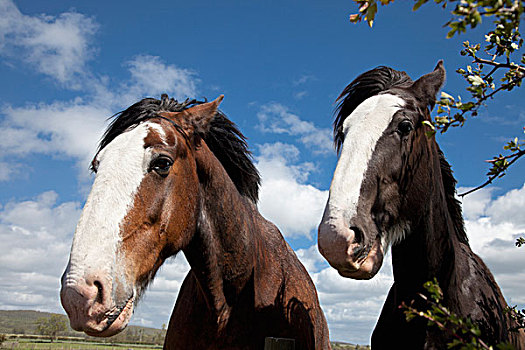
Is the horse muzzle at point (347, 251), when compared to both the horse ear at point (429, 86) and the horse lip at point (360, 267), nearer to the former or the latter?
the horse lip at point (360, 267)

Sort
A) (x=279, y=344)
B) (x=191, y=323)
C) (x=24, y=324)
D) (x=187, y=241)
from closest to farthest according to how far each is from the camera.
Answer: (x=279, y=344)
(x=187, y=241)
(x=191, y=323)
(x=24, y=324)

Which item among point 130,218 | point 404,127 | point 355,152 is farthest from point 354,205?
point 130,218

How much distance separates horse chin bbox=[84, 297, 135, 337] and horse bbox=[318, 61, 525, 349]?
1372 mm

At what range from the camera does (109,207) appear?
279 cm

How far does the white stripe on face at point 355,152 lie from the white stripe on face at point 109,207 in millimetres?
1366

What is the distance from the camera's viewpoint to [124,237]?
278cm

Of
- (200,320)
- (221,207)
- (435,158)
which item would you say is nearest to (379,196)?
(435,158)

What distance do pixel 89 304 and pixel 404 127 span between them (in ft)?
7.65

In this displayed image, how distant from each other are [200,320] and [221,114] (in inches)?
82.8

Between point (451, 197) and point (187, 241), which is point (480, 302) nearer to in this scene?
point (451, 197)

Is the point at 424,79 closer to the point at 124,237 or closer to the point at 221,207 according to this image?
the point at 221,207

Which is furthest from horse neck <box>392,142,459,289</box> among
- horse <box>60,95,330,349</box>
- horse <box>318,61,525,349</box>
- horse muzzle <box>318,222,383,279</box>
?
horse <box>60,95,330,349</box>

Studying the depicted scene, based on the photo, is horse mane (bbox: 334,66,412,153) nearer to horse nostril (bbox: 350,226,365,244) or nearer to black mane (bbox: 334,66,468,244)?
black mane (bbox: 334,66,468,244)

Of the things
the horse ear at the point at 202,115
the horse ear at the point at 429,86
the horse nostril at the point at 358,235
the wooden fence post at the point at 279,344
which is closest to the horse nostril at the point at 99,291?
the wooden fence post at the point at 279,344
